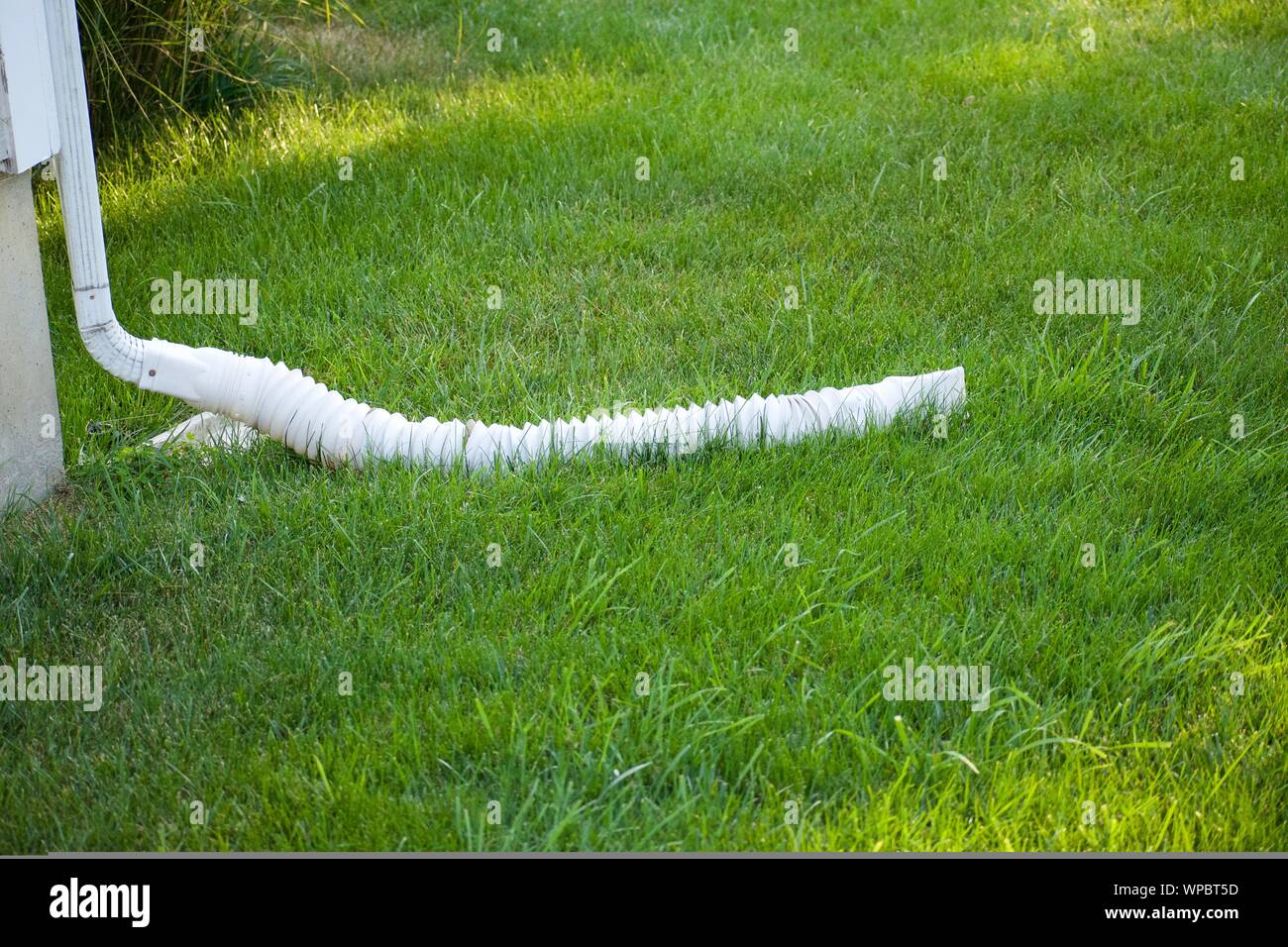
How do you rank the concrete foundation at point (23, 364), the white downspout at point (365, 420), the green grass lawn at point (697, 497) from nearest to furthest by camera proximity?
the green grass lawn at point (697, 497) → the concrete foundation at point (23, 364) → the white downspout at point (365, 420)

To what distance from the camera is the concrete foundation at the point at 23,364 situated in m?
3.14

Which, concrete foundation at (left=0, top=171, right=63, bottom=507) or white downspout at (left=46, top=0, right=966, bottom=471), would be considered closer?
concrete foundation at (left=0, top=171, right=63, bottom=507)

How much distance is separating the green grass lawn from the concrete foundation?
0.48 ft

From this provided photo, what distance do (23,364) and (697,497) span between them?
1.81 m

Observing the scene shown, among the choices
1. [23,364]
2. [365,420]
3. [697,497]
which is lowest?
[697,497]

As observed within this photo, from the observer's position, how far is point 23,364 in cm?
321

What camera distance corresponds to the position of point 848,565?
119 inches

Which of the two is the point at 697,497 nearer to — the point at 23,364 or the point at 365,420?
the point at 365,420

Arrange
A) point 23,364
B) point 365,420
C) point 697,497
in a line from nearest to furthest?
point 23,364
point 697,497
point 365,420

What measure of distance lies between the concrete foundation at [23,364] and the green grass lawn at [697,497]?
15cm

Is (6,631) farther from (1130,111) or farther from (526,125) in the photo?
(1130,111)

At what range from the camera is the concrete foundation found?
3.14 m

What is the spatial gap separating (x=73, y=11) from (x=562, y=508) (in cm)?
183

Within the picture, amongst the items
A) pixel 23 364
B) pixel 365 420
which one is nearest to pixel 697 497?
pixel 365 420
